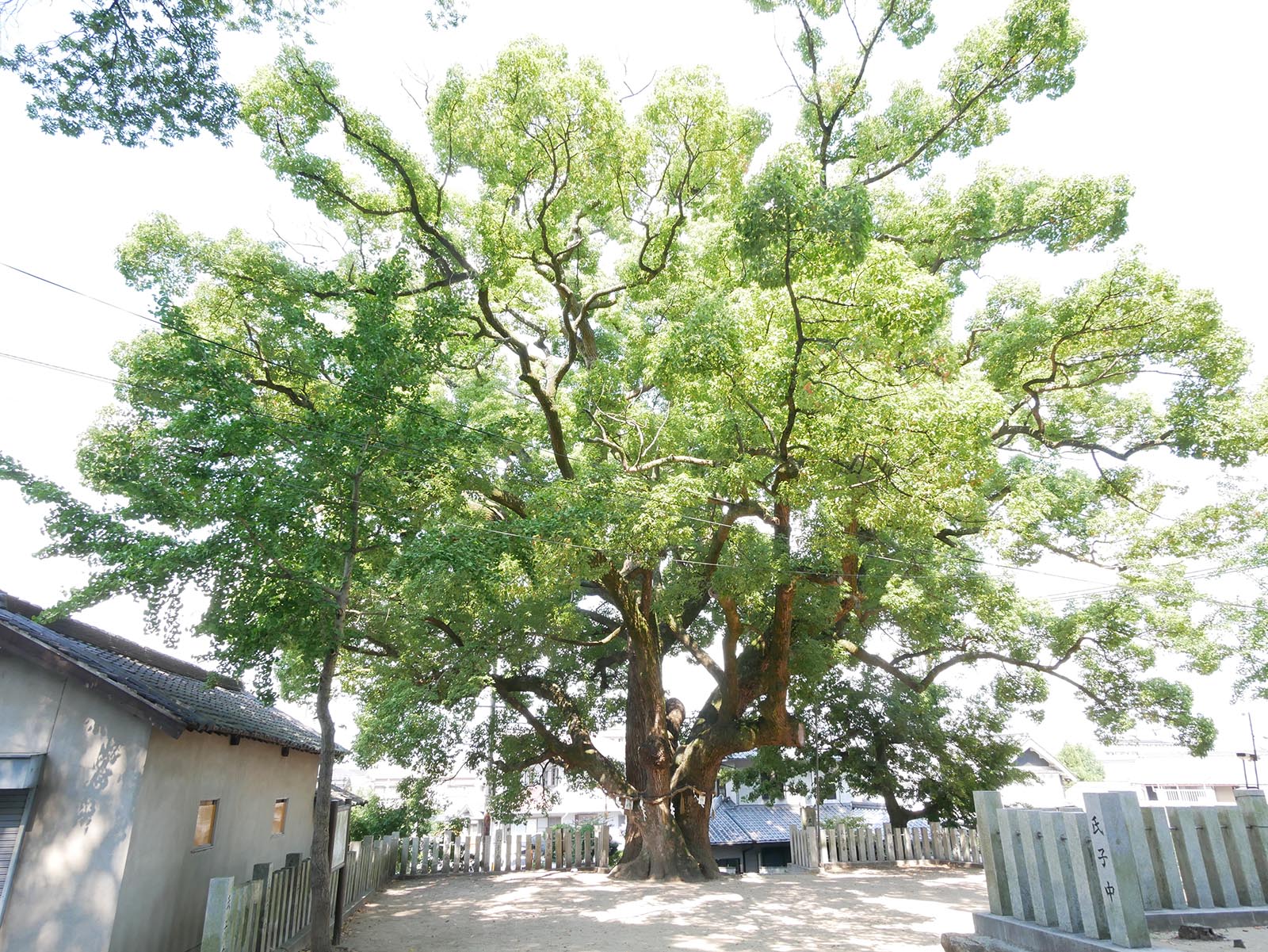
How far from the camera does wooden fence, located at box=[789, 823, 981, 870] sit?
1513cm

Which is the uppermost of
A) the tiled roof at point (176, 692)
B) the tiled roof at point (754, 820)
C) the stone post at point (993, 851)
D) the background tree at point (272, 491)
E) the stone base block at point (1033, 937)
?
the background tree at point (272, 491)

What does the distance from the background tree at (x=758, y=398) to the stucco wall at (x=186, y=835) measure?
8.99ft

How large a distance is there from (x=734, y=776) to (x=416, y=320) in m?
17.1

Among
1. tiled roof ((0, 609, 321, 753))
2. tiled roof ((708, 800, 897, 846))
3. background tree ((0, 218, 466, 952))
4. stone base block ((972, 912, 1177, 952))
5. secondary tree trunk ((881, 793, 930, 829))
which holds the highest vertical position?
background tree ((0, 218, 466, 952))

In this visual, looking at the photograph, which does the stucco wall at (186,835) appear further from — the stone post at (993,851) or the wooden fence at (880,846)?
the wooden fence at (880,846)

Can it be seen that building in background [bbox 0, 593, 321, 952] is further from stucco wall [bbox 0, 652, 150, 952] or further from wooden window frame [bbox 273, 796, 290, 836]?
wooden window frame [bbox 273, 796, 290, 836]

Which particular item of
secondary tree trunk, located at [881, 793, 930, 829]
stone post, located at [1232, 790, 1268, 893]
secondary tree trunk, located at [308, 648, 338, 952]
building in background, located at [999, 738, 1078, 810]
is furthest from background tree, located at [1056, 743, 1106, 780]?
secondary tree trunk, located at [308, 648, 338, 952]

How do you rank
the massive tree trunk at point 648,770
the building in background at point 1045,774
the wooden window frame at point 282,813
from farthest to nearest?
the building in background at point 1045,774 < the massive tree trunk at point 648,770 < the wooden window frame at point 282,813

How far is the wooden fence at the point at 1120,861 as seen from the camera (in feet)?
13.8

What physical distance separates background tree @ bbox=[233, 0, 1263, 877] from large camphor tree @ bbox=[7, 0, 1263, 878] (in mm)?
62

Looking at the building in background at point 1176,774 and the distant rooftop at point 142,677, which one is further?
the building in background at point 1176,774

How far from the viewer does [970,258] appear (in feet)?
38.9

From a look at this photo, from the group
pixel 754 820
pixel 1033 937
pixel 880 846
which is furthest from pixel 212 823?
pixel 754 820

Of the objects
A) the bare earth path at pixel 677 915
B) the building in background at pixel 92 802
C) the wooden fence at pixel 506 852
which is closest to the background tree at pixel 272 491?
the building in background at pixel 92 802
